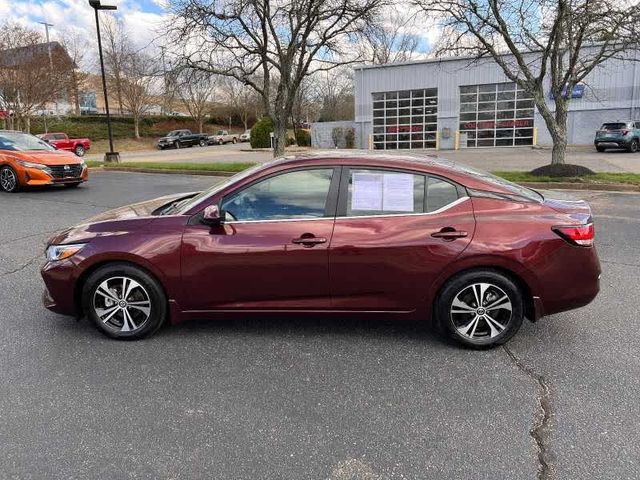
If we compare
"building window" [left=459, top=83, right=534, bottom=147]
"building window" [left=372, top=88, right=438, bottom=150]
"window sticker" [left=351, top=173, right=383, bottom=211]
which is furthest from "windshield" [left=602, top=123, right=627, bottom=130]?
"window sticker" [left=351, top=173, right=383, bottom=211]

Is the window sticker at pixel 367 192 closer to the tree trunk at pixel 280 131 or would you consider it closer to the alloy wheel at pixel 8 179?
the alloy wheel at pixel 8 179

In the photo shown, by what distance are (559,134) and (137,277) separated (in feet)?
44.5

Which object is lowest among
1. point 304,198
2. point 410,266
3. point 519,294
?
point 519,294

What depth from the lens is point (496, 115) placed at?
31.9 meters

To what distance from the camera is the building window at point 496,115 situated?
3131 centimetres

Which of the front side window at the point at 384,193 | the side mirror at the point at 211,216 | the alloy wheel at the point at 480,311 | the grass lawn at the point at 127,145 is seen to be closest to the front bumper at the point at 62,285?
the side mirror at the point at 211,216

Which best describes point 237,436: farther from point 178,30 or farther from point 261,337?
point 178,30

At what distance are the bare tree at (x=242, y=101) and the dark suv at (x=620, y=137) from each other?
44.7 m

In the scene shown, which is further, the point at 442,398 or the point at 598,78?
the point at 598,78

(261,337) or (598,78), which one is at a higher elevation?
(598,78)

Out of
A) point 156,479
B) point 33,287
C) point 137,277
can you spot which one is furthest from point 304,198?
point 33,287

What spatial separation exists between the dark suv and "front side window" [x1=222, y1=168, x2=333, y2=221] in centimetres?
2446

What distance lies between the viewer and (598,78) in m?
29.3

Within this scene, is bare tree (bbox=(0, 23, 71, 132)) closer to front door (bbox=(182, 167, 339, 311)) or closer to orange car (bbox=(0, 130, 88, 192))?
orange car (bbox=(0, 130, 88, 192))
